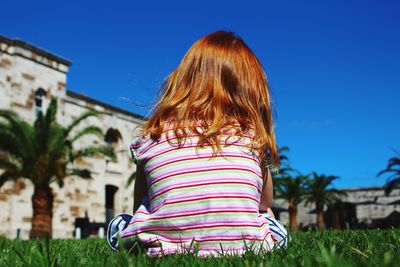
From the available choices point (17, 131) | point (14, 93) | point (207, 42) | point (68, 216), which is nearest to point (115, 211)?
point (68, 216)

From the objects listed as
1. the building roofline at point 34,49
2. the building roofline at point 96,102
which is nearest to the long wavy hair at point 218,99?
the building roofline at point 34,49

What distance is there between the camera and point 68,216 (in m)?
25.9

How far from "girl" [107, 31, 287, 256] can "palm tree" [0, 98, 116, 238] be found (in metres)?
16.4

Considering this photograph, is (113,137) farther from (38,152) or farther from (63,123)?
(38,152)

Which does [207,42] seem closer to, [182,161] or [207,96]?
[207,96]

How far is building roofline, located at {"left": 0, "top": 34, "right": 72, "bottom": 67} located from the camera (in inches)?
945

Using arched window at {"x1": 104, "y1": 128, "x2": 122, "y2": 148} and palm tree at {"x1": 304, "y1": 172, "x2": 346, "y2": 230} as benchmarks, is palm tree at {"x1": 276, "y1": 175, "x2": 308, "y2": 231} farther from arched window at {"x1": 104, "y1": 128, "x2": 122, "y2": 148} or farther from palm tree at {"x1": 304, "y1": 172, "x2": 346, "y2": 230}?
arched window at {"x1": 104, "y1": 128, "x2": 122, "y2": 148}

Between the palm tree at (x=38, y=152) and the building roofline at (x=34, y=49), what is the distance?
21.1 ft

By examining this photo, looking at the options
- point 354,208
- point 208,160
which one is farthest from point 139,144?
point 354,208

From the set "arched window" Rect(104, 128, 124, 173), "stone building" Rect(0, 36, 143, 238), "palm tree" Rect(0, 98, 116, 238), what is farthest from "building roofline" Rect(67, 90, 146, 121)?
"palm tree" Rect(0, 98, 116, 238)

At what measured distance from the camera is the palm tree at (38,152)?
18469mm

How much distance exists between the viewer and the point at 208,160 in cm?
253

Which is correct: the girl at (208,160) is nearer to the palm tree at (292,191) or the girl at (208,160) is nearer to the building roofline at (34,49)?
the building roofline at (34,49)

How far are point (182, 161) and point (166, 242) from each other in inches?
16.3
